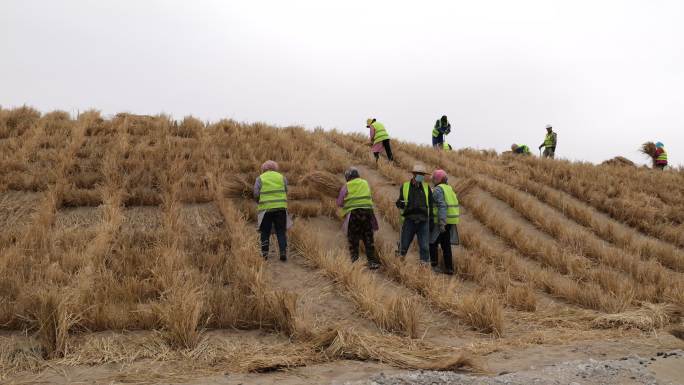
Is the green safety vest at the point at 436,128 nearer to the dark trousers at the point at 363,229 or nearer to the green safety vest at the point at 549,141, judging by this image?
the green safety vest at the point at 549,141

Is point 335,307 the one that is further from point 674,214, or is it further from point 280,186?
point 674,214

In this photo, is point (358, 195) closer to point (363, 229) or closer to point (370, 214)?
point (370, 214)

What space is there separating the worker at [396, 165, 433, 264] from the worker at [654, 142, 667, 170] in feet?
48.8

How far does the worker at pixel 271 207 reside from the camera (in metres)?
8.01

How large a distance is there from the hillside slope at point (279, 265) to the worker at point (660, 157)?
455 cm

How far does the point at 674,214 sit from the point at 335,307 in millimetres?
10425

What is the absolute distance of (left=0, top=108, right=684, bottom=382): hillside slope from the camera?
15.8ft

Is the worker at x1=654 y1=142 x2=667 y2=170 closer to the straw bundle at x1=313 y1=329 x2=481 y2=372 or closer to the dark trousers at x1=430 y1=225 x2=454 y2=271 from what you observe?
the dark trousers at x1=430 y1=225 x2=454 y2=271

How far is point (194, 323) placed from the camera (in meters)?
4.92

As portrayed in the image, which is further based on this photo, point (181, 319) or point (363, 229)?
point (363, 229)

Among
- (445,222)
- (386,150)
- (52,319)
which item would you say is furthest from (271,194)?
(386,150)

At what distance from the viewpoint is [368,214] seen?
27.4ft

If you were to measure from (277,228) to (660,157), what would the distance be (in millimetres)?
17491

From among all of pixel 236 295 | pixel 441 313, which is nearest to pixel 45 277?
pixel 236 295
